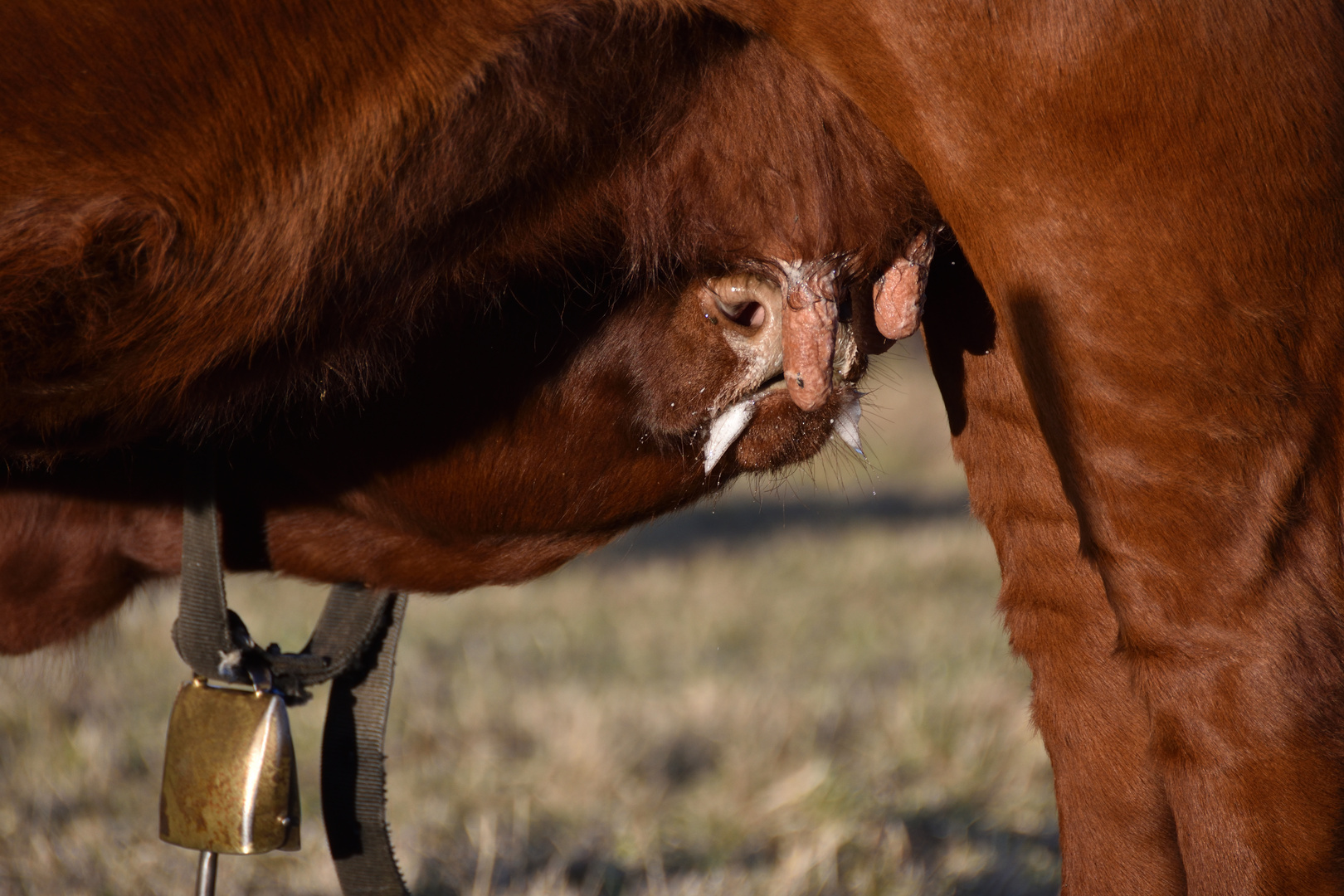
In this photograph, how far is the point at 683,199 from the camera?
44.6 inches

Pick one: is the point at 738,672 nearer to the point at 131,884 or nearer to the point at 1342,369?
the point at 131,884

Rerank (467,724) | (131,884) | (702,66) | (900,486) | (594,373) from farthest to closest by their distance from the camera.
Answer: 1. (900,486)
2. (467,724)
3. (131,884)
4. (594,373)
5. (702,66)

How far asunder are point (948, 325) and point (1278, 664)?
51cm

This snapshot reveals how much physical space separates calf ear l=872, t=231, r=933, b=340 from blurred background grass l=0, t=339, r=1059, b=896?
17 cm

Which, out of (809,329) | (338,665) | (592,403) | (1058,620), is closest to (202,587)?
(338,665)

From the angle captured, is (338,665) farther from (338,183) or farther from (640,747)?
(640,747)

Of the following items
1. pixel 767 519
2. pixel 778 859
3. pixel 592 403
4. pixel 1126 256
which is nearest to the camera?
pixel 1126 256

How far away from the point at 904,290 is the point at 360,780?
0.84 m

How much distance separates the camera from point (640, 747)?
8.16ft

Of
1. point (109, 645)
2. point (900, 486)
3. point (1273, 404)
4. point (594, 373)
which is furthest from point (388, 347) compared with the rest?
point (900, 486)

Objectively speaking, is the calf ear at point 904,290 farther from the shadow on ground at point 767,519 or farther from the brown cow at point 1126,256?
the shadow on ground at point 767,519

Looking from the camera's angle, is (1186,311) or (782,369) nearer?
(1186,311)

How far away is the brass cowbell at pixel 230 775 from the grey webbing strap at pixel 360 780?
113 millimetres

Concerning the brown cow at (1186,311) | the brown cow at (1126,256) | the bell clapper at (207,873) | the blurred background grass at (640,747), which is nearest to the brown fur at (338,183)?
the brown cow at (1126,256)
